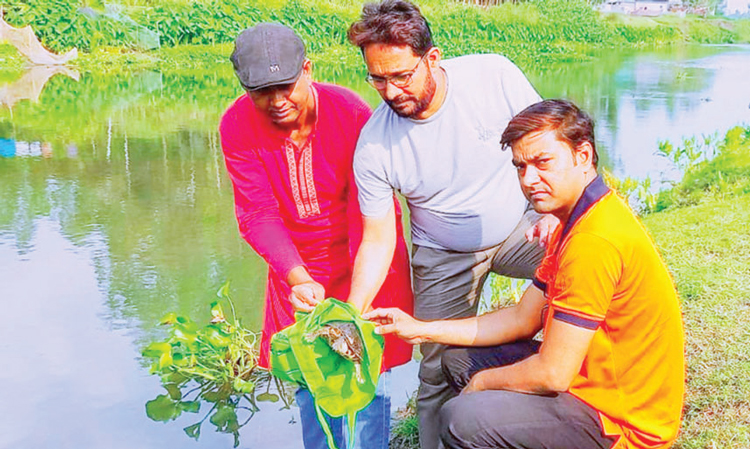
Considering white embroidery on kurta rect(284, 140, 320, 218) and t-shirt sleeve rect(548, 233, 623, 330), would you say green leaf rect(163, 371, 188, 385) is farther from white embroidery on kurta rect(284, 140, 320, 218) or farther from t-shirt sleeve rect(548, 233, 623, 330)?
t-shirt sleeve rect(548, 233, 623, 330)

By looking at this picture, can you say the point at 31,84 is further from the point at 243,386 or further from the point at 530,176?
the point at 530,176

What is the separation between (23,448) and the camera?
3.38 meters

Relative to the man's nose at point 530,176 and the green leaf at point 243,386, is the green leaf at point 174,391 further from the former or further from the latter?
the man's nose at point 530,176

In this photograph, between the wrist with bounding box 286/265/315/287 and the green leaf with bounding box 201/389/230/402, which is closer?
the wrist with bounding box 286/265/315/287

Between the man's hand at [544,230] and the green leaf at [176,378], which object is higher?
the man's hand at [544,230]

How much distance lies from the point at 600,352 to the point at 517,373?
0.74ft

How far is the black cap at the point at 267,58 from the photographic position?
2.33 m

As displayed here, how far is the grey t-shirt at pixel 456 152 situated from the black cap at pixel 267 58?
13.2 inches

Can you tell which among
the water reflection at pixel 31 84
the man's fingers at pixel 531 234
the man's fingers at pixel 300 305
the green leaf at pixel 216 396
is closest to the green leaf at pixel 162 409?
the green leaf at pixel 216 396

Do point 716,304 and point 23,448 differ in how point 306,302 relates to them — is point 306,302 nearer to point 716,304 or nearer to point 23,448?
point 23,448

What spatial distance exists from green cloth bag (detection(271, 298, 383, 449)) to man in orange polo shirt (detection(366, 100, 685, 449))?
1.06 feet

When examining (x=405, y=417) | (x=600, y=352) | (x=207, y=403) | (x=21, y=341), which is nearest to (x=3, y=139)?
(x=21, y=341)

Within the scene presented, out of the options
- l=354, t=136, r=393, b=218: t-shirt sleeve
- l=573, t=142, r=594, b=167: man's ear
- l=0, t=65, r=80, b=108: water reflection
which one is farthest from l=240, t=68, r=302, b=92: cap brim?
l=0, t=65, r=80, b=108: water reflection

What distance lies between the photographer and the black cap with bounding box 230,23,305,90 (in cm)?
233
